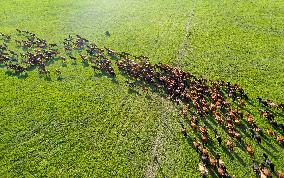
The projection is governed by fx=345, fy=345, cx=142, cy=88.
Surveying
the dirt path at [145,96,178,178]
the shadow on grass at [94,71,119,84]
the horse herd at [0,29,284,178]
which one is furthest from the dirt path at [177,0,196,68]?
the dirt path at [145,96,178,178]

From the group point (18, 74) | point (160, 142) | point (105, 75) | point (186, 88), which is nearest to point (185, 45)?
point (186, 88)

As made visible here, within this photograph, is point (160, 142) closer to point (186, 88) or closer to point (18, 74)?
point (186, 88)

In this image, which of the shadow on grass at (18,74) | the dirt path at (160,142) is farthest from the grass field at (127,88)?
the shadow on grass at (18,74)

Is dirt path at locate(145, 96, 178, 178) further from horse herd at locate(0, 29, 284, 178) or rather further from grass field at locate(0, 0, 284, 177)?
horse herd at locate(0, 29, 284, 178)

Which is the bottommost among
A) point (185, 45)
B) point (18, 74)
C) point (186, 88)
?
point (18, 74)

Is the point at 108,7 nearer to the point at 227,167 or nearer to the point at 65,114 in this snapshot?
the point at 65,114

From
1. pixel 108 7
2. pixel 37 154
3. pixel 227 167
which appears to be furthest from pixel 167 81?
pixel 108 7
